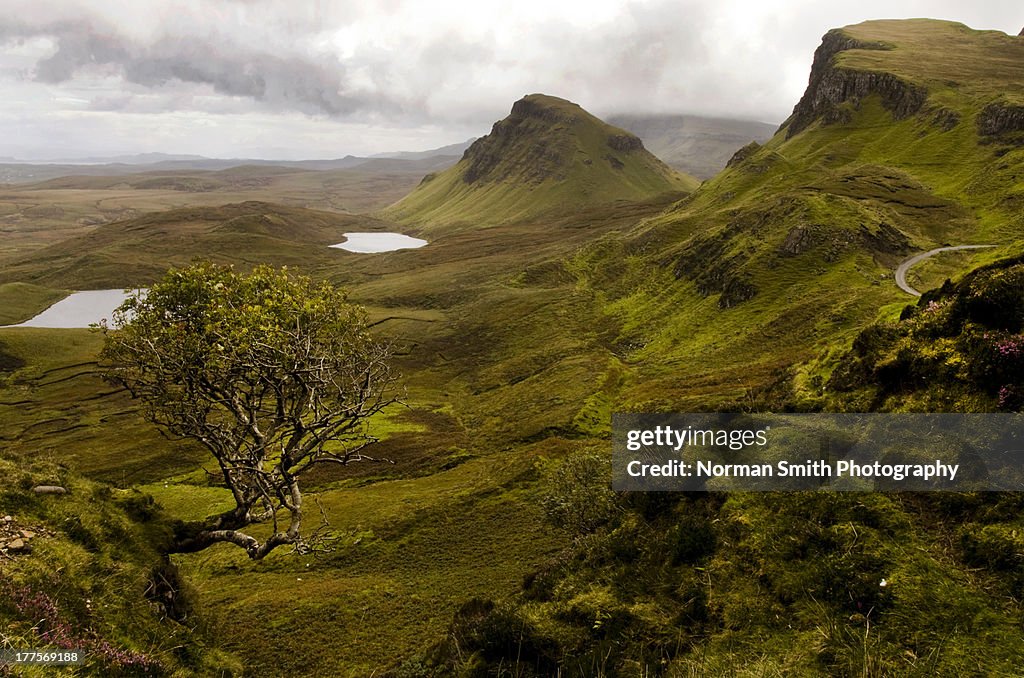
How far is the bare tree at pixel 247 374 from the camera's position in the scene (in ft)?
72.9

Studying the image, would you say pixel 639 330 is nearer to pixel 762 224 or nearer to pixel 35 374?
pixel 762 224

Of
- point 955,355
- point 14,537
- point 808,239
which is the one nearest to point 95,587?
point 14,537

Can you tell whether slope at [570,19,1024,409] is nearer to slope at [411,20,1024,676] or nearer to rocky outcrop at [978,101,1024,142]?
rocky outcrop at [978,101,1024,142]

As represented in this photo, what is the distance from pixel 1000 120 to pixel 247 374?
196m

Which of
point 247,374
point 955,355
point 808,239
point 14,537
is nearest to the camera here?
point 14,537

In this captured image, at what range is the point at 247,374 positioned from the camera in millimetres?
26969

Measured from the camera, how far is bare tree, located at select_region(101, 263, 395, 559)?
22.2 m

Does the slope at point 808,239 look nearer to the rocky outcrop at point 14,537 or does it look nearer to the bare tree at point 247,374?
the bare tree at point 247,374

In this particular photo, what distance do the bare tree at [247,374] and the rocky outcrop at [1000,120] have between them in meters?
182

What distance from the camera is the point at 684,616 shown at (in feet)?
46.6

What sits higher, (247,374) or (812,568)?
(247,374)

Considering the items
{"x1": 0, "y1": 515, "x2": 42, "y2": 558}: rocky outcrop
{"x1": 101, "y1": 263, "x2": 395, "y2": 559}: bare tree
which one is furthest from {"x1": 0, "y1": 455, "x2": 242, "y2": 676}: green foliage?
{"x1": 101, "y1": 263, "x2": 395, "y2": 559}: bare tree

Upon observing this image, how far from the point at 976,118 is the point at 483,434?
573 feet

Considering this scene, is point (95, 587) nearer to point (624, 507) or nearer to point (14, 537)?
point (14, 537)
